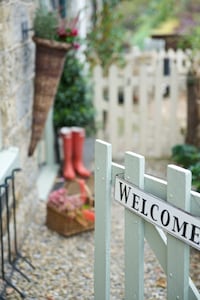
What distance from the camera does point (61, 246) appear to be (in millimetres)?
3979

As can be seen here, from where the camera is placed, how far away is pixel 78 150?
229 inches

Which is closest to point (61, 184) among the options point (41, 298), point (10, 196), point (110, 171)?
Answer: point (10, 196)

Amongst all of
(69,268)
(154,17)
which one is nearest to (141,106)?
(69,268)

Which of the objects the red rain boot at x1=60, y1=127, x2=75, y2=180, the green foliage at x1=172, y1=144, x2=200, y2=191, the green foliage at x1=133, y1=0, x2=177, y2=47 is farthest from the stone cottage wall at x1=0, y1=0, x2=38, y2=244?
the green foliage at x1=133, y1=0, x2=177, y2=47

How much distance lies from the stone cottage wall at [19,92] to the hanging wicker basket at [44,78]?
0.07 m

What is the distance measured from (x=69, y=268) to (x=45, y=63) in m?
1.65

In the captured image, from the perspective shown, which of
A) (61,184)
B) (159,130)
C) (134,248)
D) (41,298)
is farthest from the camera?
(159,130)

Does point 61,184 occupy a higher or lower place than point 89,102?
lower

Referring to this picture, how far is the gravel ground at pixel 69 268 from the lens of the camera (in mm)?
3242

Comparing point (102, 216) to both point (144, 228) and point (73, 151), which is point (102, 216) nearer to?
point (144, 228)

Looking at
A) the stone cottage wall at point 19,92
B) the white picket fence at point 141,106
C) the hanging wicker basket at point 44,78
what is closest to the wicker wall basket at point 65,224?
the stone cottage wall at point 19,92

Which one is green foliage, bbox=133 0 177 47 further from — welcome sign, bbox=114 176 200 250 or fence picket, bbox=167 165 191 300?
fence picket, bbox=167 165 191 300

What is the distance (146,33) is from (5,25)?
1106 cm

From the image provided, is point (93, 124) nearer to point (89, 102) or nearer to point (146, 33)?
point (89, 102)
